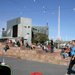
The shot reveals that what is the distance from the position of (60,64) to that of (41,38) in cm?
10676

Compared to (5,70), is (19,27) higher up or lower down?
higher up

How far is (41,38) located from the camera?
123812 mm

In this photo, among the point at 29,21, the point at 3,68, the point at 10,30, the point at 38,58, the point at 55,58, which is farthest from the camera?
the point at 10,30

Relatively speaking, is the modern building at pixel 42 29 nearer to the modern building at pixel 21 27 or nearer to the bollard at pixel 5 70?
the modern building at pixel 21 27

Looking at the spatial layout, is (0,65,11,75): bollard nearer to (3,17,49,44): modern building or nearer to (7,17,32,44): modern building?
(3,17,49,44): modern building

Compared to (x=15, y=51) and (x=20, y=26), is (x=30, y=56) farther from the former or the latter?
(x=20, y=26)

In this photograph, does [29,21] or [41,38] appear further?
[41,38]

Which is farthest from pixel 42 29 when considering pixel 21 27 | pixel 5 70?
pixel 5 70

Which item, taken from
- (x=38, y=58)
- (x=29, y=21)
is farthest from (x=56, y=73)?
(x=29, y=21)

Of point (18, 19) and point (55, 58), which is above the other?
point (18, 19)

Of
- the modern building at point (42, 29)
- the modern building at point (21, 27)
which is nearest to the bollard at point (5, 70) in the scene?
the modern building at point (21, 27)

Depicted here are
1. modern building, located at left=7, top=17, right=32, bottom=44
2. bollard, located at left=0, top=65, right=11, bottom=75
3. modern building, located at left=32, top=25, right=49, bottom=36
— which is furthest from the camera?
modern building, located at left=32, top=25, right=49, bottom=36

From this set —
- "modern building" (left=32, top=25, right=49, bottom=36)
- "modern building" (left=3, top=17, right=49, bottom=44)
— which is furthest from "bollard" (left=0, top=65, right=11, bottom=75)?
"modern building" (left=32, top=25, right=49, bottom=36)

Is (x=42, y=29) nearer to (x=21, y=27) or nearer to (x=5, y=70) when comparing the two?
(x=21, y=27)
